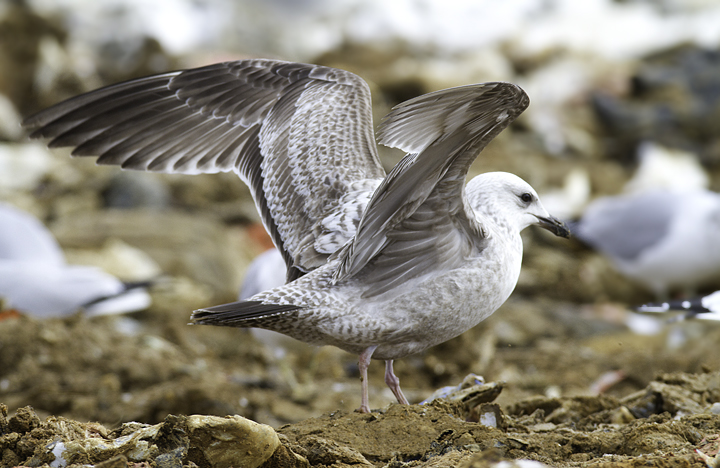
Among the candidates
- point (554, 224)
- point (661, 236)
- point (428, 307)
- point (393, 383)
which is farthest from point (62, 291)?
point (661, 236)

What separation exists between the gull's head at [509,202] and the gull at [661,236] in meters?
4.14

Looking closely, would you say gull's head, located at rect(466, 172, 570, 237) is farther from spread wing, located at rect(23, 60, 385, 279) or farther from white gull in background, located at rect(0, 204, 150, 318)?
white gull in background, located at rect(0, 204, 150, 318)

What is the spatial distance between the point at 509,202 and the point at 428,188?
71 centimetres

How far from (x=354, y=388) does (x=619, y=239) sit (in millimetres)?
3990

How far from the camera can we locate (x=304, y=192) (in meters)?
3.97

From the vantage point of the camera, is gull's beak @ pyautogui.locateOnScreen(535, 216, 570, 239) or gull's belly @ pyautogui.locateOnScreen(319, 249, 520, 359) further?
gull's beak @ pyautogui.locateOnScreen(535, 216, 570, 239)

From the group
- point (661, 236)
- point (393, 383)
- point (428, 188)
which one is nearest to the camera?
point (428, 188)

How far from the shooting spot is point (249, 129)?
14.2 feet

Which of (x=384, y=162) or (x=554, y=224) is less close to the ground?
(x=554, y=224)

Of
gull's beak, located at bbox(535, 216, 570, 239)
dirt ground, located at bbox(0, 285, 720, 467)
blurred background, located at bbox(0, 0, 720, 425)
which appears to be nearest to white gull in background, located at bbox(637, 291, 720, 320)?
dirt ground, located at bbox(0, 285, 720, 467)

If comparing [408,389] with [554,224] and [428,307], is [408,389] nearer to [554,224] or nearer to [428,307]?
[554,224]

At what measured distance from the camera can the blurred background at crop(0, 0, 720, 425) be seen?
215 inches

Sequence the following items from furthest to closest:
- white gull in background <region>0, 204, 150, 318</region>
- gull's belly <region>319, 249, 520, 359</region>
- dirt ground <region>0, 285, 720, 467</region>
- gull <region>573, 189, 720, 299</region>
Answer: gull <region>573, 189, 720, 299</region> → white gull in background <region>0, 204, 150, 318</region> → gull's belly <region>319, 249, 520, 359</region> → dirt ground <region>0, 285, 720, 467</region>

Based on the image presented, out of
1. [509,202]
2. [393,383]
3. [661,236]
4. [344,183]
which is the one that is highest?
[344,183]
